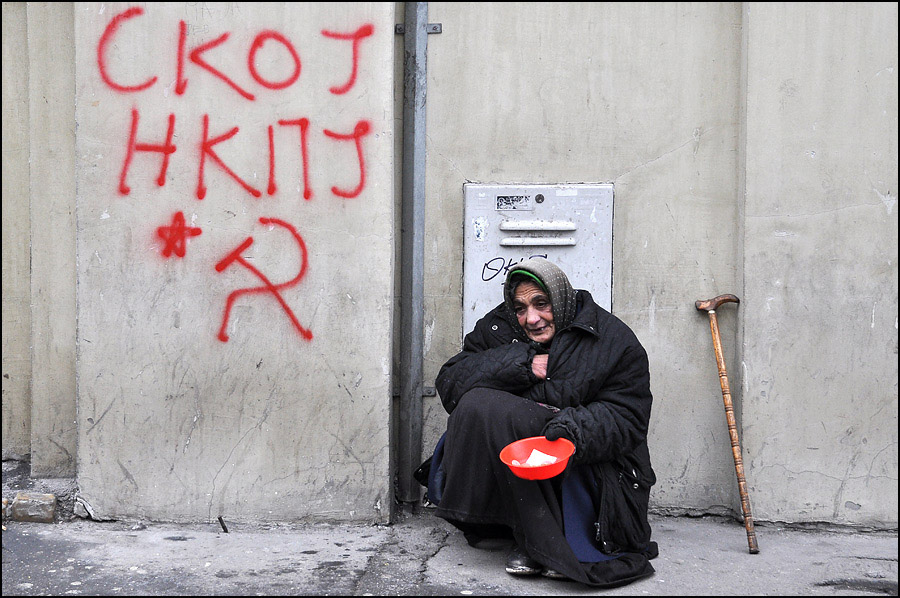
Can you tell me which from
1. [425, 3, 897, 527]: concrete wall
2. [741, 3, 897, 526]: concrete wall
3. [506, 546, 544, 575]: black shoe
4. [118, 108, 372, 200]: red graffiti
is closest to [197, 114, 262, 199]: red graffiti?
[118, 108, 372, 200]: red graffiti

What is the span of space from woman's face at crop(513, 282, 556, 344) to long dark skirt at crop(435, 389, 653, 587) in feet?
1.04

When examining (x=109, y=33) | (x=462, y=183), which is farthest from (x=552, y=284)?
(x=109, y=33)

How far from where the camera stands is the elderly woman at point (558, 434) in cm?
318

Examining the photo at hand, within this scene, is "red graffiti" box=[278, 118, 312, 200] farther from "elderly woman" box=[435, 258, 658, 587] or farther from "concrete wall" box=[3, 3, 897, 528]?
"elderly woman" box=[435, 258, 658, 587]

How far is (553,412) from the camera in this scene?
10.8 feet

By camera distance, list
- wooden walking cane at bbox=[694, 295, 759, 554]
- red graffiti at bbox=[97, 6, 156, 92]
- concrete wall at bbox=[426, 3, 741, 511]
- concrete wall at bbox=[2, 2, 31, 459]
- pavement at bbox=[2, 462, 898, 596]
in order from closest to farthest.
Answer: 1. pavement at bbox=[2, 462, 898, 596]
2. wooden walking cane at bbox=[694, 295, 759, 554]
3. red graffiti at bbox=[97, 6, 156, 92]
4. concrete wall at bbox=[426, 3, 741, 511]
5. concrete wall at bbox=[2, 2, 31, 459]


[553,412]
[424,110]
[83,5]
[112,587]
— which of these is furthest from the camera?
[424,110]

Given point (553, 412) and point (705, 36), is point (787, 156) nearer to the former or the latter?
point (705, 36)

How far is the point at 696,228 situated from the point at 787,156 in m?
0.47

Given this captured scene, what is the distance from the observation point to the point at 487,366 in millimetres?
3404

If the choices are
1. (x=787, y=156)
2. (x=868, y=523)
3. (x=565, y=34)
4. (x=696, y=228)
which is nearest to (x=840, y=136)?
(x=787, y=156)

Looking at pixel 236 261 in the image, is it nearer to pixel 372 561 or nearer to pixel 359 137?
pixel 359 137

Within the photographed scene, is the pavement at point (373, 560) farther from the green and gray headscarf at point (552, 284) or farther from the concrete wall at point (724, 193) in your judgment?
the green and gray headscarf at point (552, 284)

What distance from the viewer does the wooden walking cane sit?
11.7 feet
